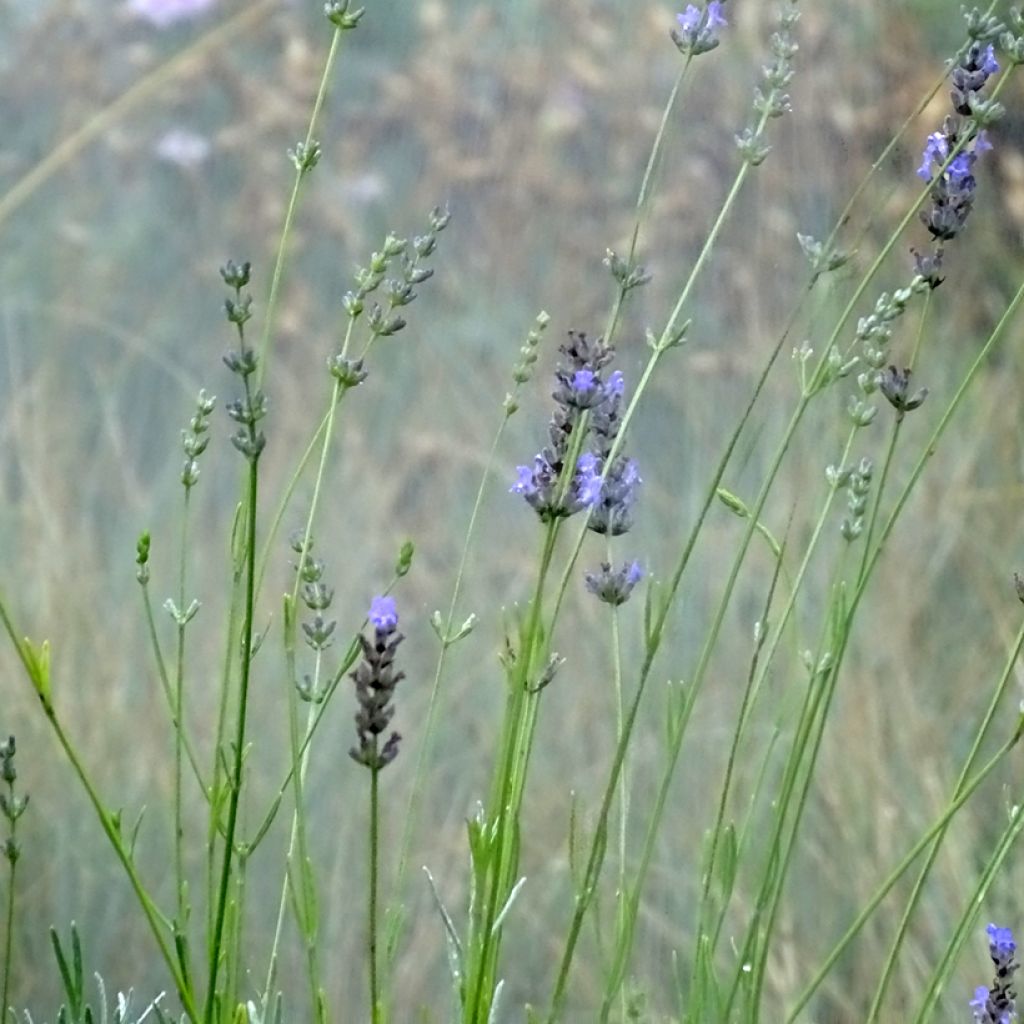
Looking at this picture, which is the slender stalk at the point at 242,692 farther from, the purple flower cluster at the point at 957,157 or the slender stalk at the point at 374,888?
the purple flower cluster at the point at 957,157

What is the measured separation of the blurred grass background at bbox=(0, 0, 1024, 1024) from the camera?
147 centimetres

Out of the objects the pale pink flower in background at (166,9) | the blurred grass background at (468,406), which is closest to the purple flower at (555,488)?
the blurred grass background at (468,406)

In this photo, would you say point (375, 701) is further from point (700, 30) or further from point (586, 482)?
point (700, 30)

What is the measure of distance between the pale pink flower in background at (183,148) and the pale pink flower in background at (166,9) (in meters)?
0.15

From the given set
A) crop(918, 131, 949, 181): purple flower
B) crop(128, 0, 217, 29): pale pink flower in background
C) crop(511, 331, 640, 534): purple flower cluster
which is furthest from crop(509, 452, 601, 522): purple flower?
crop(128, 0, 217, 29): pale pink flower in background

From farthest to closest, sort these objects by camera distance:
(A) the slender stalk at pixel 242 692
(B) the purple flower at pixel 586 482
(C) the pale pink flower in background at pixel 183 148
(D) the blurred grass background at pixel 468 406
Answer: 1. (C) the pale pink flower in background at pixel 183 148
2. (D) the blurred grass background at pixel 468 406
3. (B) the purple flower at pixel 586 482
4. (A) the slender stalk at pixel 242 692

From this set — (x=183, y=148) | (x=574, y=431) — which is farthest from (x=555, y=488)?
(x=183, y=148)

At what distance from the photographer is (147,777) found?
5.05 ft

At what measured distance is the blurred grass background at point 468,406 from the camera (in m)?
1.47

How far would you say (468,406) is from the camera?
172cm

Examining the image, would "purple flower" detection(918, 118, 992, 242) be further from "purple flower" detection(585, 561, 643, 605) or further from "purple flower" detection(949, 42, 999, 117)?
"purple flower" detection(585, 561, 643, 605)

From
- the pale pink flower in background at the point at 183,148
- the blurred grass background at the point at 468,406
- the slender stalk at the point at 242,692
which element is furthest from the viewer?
the pale pink flower in background at the point at 183,148

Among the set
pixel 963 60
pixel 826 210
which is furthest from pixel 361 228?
pixel 963 60

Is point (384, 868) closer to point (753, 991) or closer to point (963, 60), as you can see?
point (753, 991)
